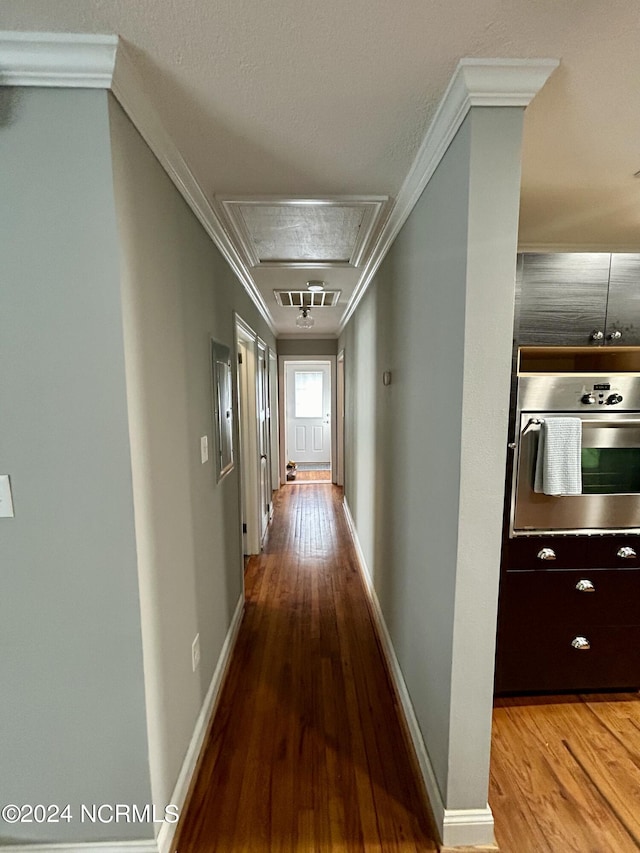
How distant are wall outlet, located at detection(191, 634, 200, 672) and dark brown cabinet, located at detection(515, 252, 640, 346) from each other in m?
1.89

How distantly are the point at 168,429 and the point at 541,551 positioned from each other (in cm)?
167

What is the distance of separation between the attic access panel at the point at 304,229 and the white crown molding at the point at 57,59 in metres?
0.69

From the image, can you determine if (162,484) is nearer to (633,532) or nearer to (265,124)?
(265,124)

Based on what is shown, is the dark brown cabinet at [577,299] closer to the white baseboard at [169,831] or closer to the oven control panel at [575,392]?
the oven control panel at [575,392]

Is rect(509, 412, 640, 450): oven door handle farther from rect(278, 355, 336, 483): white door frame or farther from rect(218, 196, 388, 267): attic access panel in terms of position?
rect(278, 355, 336, 483): white door frame

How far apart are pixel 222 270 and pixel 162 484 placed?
4.46 feet

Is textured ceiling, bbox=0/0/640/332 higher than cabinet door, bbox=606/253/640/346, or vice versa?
textured ceiling, bbox=0/0/640/332

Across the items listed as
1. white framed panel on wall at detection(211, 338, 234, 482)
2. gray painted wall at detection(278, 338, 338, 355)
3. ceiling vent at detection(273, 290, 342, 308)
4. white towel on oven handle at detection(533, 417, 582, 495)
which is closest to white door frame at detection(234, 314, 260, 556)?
ceiling vent at detection(273, 290, 342, 308)

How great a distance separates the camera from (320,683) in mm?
1927

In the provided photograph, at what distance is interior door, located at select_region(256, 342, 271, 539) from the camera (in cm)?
358

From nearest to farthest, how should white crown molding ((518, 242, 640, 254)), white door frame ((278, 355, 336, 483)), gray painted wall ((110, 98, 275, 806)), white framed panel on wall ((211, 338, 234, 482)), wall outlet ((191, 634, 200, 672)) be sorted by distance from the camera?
gray painted wall ((110, 98, 275, 806)) → wall outlet ((191, 634, 200, 672)) → white framed panel on wall ((211, 338, 234, 482)) → white crown molding ((518, 242, 640, 254)) → white door frame ((278, 355, 336, 483))

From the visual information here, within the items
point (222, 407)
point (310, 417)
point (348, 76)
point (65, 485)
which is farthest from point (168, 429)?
point (310, 417)

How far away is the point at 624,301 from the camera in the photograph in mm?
1584

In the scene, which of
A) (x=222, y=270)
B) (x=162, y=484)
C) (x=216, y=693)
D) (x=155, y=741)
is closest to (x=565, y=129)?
(x=222, y=270)
